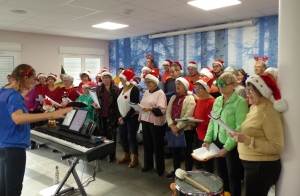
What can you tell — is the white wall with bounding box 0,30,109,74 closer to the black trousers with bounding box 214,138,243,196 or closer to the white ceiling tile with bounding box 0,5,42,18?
the white ceiling tile with bounding box 0,5,42,18

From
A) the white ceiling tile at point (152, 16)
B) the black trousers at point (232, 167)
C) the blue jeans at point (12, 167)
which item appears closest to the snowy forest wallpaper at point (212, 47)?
the white ceiling tile at point (152, 16)

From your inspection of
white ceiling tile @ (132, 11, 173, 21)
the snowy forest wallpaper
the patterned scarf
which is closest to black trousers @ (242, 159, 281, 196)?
the patterned scarf

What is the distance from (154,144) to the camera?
Result: 3.37 metres

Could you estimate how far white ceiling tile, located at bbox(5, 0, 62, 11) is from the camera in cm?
371

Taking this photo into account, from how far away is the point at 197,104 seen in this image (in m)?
2.91

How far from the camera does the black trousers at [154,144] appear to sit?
3.32 m

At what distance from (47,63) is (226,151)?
616cm

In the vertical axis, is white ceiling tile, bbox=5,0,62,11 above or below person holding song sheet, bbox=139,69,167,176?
above

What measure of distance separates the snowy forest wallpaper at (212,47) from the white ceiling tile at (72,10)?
2777mm

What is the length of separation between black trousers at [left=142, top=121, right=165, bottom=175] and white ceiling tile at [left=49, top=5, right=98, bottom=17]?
2.29 m

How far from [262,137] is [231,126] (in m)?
0.51

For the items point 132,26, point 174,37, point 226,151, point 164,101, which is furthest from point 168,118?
point 174,37

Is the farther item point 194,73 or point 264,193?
point 194,73

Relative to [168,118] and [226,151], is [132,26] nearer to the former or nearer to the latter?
[168,118]
